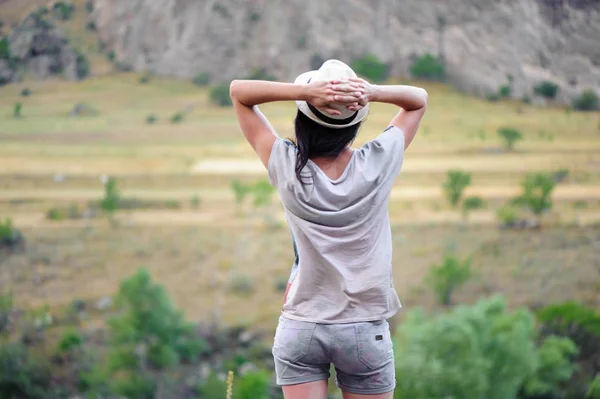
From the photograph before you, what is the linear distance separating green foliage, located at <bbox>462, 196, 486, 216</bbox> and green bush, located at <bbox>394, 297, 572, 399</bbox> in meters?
1.13

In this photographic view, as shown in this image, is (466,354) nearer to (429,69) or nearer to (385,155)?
(429,69)

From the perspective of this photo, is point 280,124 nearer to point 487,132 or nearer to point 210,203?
point 210,203

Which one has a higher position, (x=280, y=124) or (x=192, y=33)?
(x=192, y=33)

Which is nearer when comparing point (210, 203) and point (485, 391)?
point (485, 391)

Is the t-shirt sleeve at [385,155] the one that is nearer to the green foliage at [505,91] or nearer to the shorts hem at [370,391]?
the shorts hem at [370,391]

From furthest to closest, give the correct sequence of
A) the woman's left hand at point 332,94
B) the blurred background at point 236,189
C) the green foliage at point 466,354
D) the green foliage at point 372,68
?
1. the green foliage at point 372,68
2. the blurred background at point 236,189
3. the green foliage at point 466,354
4. the woman's left hand at point 332,94

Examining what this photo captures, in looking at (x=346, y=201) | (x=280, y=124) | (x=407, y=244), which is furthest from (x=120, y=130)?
(x=346, y=201)

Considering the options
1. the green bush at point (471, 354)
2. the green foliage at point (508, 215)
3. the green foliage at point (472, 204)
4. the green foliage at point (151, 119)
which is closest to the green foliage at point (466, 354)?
the green bush at point (471, 354)

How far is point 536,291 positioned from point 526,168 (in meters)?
1.54

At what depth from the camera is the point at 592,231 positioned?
8.68m

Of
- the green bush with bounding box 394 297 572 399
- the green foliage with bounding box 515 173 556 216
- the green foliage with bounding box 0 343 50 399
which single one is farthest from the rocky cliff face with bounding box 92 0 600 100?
the green foliage with bounding box 0 343 50 399

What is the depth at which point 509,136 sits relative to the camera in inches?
357

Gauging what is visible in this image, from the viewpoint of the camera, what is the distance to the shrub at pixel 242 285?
28.6 feet

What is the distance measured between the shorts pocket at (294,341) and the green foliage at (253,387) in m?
5.95
